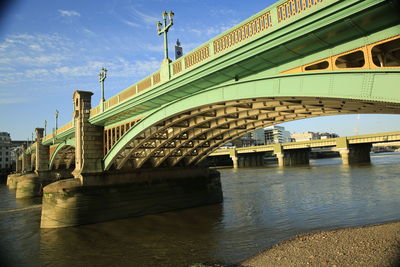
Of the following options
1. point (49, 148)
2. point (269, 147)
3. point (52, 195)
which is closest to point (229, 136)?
point (52, 195)

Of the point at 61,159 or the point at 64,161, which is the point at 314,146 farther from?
the point at 61,159

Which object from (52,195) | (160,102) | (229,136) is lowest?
(52,195)

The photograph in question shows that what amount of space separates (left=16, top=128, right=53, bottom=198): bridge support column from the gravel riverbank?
3405 cm

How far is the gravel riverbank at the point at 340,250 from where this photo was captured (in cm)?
795

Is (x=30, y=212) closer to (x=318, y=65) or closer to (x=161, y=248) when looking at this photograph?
(x=161, y=248)

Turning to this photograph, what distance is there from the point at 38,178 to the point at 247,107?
112ft

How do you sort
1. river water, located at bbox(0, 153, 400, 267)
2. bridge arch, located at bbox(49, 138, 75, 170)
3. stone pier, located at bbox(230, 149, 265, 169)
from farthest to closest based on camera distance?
1. stone pier, located at bbox(230, 149, 265, 169)
2. bridge arch, located at bbox(49, 138, 75, 170)
3. river water, located at bbox(0, 153, 400, 267)

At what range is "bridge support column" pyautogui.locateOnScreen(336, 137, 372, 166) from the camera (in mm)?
55812

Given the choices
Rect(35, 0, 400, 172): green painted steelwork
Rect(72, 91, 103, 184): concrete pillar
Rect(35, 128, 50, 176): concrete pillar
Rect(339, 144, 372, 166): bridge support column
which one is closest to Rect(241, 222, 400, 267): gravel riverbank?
Rect(35, 0, 400, 172): green painted steelwork

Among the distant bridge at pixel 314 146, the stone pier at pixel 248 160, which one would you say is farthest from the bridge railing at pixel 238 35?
the stone pier at pixel 248 160

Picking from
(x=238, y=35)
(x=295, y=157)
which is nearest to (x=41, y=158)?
(x=238, y=35)

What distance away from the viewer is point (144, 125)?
15.4m

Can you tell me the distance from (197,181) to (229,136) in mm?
4184

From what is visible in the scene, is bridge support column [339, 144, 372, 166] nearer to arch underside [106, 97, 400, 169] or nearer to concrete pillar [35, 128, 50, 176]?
arch underside [106, 97, 400, 169]
